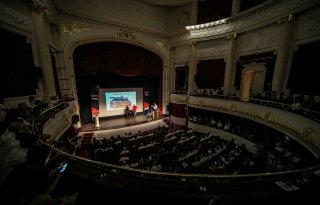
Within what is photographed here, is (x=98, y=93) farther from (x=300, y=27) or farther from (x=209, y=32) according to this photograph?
(x=300, y=27)

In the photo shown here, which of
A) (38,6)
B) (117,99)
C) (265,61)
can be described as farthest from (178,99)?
(38,6)

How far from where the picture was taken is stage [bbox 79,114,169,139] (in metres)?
10.2

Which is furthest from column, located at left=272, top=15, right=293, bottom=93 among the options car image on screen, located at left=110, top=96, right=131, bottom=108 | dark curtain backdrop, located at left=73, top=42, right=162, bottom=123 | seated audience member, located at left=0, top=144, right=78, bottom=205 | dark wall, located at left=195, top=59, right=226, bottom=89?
car image on screen, located at left=110, top=96, right=131, bottom=108

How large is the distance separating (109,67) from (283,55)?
454 inches

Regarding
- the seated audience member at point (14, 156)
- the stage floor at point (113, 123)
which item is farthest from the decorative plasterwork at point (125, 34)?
the seated audience member at point (14, 156)

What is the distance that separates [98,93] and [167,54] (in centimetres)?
806

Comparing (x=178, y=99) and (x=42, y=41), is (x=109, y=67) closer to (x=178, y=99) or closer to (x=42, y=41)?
(x=42, y=41)

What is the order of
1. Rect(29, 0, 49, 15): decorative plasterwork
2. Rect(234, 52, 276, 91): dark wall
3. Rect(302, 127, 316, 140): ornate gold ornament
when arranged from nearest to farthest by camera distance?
Rect(302, 127, 316, 140): ornate gold ornament < Rect(29, 0, 49, 15): decorative plasterwork < Rect(234, 52, 276, 91): dark wall

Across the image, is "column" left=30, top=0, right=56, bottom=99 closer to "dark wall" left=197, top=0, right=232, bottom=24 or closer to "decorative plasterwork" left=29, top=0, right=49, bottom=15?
"decorative plasterwork" left=29, top=0, right=49, bottom=15

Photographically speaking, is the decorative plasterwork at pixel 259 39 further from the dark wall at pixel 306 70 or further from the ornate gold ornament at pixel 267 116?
the ornate gold ornament at pixel 267 116

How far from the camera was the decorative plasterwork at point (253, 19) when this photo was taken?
23.2ft

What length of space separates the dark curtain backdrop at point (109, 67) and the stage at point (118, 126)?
147cm

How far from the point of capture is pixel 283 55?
7520 millimetres

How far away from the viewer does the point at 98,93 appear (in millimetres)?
12398
